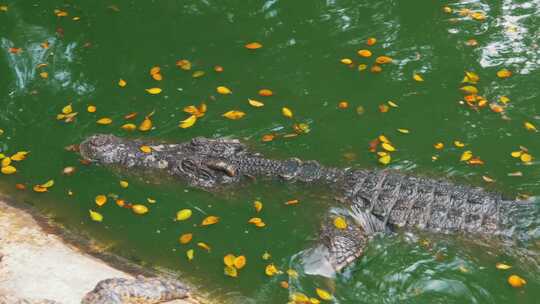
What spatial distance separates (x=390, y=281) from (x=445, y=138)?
2.37m

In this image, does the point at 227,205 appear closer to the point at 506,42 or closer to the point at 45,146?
the point at 45,146

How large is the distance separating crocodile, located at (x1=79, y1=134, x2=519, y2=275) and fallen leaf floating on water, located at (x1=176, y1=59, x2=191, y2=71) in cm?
158

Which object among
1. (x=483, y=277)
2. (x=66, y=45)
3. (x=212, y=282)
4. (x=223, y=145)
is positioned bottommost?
(x=483, y=277)

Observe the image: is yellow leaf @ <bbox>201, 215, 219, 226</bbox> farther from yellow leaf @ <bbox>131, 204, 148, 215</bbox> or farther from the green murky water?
yellow leaf @ <bbox>131, 204, 148, 215</bbox>

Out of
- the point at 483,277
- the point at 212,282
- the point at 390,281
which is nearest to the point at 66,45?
the point at 212,282

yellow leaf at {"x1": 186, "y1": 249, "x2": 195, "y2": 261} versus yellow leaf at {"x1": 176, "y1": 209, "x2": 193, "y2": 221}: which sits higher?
yellow leaf at {"x1": 176, "y1": 209, "x2": 193, "y2": 221}

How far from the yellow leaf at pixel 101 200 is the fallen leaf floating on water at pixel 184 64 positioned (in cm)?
253

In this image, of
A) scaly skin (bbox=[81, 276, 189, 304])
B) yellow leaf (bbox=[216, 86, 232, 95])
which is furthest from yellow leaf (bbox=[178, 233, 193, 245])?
yellow leaf (bbox=[216, 86, 232, 95])

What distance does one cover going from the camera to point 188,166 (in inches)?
284

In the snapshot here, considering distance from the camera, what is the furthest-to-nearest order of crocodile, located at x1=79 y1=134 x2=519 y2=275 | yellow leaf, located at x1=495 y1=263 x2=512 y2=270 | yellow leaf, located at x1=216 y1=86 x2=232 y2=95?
1. yellow leaf, located at x1=216 y1=86 x2=232 y2=95
2. crocodile, located at x1=79 y1=134 x2=519 y2=275
3. yellow leaf, located at x1=495 y1=263 x2=512 y2=270

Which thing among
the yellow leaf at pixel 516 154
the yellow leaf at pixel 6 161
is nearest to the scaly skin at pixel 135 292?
the yellow leaf at pixel 6 161

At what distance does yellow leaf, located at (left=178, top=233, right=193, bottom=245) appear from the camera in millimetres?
6570

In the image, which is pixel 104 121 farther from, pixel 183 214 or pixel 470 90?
pixel 470 90

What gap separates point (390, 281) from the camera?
19.8 feet
